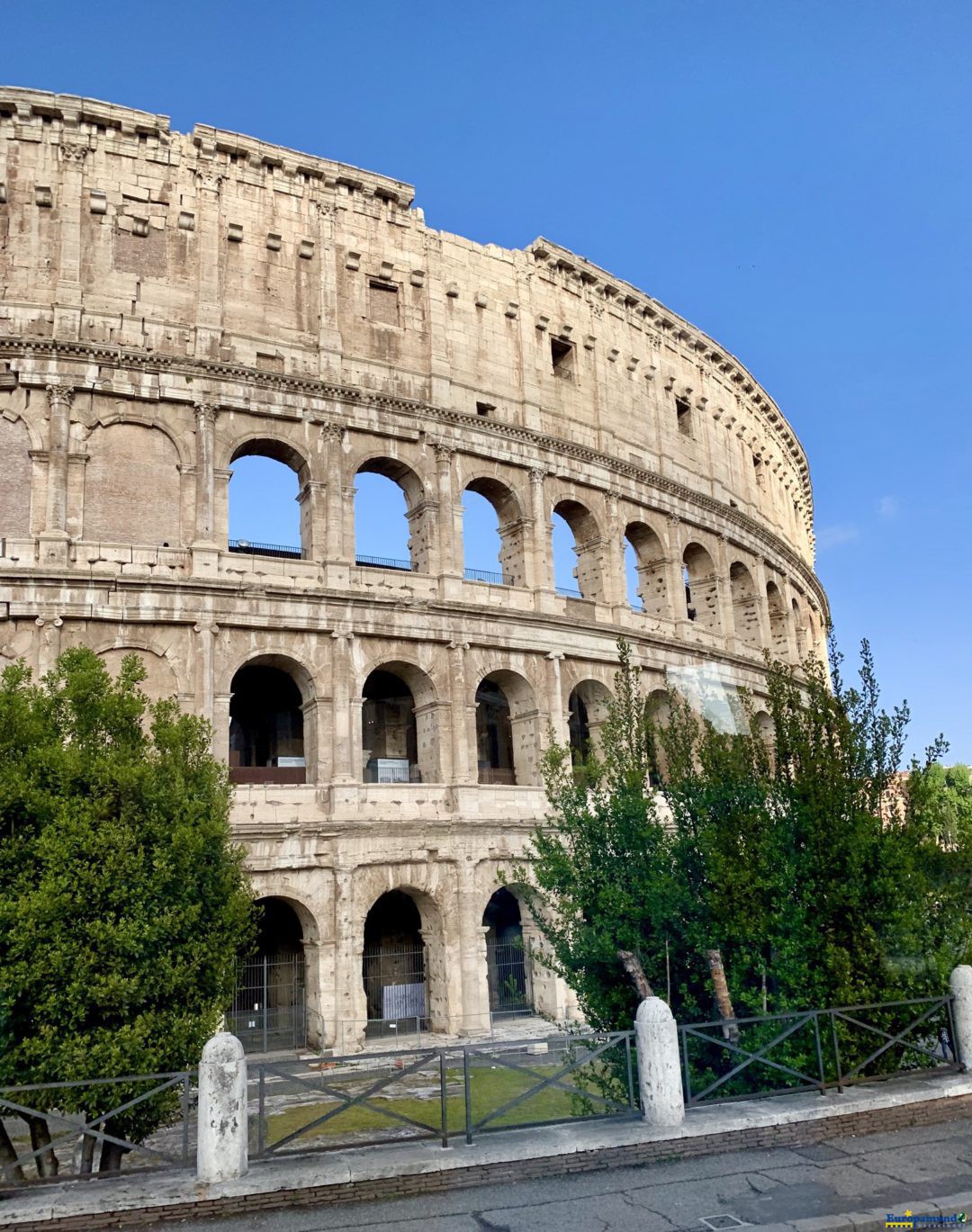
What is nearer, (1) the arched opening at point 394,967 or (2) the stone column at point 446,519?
(1) the arched opening at point 394,967

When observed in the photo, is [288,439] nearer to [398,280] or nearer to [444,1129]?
[398,280]

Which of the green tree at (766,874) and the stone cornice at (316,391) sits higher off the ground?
the stone cornice at (316,391)

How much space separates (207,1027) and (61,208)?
17868 mm

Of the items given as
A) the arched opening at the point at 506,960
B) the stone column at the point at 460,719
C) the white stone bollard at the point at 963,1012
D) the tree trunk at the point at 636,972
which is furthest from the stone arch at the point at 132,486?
the white stone bollard at the point at 963,1012

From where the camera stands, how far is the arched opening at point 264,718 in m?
23.7

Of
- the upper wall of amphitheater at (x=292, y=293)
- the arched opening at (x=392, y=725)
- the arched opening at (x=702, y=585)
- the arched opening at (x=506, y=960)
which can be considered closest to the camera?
the upper wall of amphitheater at (x=292, y=293)

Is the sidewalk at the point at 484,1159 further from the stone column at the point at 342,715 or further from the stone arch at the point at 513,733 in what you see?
the stone arch at the point at 513,733

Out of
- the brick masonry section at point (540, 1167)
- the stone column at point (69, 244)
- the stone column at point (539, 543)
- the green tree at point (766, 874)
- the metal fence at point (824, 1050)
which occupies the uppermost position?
the stone column at point (69, 244)

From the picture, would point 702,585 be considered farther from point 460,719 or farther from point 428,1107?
point 428,1107

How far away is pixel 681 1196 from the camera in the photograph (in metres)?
8.17

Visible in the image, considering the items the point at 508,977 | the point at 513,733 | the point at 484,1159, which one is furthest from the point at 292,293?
the point at 484,1159

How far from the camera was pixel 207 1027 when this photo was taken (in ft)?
35.4

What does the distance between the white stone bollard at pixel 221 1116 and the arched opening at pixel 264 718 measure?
50.0 ft

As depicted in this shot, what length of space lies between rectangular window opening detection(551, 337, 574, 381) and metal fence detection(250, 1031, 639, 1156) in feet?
55.5
